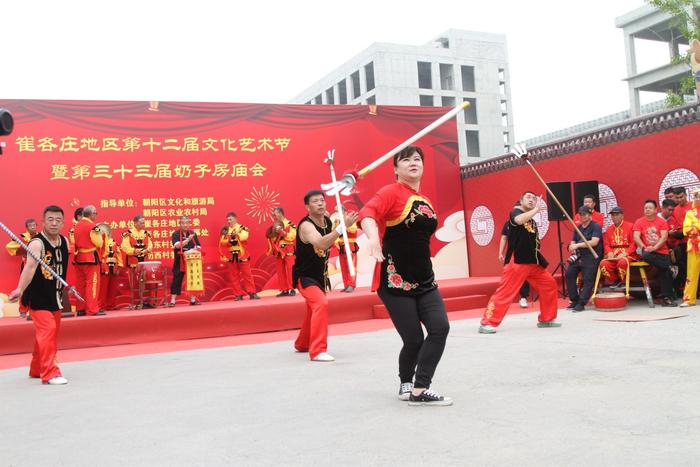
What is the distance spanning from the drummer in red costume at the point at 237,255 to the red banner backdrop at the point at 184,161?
1.10 ft

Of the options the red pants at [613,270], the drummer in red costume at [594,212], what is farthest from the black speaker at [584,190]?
the red pants at [613,270]

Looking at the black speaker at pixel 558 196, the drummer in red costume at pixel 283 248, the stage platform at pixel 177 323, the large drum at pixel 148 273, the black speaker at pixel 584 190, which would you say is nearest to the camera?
the stage platform at pixel 177 323

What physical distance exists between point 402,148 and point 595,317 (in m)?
4.82

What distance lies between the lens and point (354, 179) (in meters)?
3.95

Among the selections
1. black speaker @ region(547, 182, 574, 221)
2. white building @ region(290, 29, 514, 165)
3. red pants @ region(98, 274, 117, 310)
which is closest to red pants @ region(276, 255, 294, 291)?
red pants @ region(98, 274, 117, 310)

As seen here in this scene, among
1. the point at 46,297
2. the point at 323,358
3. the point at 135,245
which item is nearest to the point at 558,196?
the point at 323,358

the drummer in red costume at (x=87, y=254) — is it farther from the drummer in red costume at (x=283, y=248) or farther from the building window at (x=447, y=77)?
the building window at (x=447, y=77)

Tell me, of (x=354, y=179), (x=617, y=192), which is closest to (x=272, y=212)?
(x=617, y=192)

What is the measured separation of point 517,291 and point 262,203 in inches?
242

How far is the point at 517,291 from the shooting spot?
690 cm

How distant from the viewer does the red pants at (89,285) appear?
29.8 feet

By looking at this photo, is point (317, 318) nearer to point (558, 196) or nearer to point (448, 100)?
point (558, 196)

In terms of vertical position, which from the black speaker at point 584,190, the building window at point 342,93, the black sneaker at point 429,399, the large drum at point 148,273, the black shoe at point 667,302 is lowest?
the black shoe at point 667,302

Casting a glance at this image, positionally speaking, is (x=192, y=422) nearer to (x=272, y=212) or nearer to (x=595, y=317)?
(x=595, y=317)
